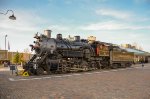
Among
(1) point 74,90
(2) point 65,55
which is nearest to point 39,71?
(2) point 65,55

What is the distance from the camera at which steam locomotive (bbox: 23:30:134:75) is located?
72.5ft

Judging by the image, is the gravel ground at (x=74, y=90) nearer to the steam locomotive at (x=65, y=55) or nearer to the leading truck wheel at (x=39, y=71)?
the leading truck wheel at (x=39, y=71)

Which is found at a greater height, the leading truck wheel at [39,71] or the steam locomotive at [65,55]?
the steam locomotive at [65,55]

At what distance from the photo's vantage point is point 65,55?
2452cm

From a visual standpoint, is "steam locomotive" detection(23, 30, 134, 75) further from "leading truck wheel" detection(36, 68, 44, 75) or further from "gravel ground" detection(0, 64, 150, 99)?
"gravel ground" detection(0, 64, 150, 99)

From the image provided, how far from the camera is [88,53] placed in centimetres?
2752

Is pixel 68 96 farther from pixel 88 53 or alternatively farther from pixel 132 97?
pixel 88 53

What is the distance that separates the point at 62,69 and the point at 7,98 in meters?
14.3

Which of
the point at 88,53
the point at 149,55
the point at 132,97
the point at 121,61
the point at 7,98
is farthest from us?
the point at 149,55

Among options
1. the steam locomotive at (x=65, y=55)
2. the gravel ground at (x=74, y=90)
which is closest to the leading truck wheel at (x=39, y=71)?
the steam locomotive at (x=65, y=55)

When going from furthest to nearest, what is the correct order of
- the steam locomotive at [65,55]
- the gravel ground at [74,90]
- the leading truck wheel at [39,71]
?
the steam locomotive at [65,55]
the leading truck wheel at [39,71]
the gravel ground at [74,90]

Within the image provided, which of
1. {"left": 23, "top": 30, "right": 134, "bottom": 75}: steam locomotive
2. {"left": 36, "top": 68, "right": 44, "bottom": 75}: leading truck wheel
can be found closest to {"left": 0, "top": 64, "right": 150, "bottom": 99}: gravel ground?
{"left": 36, "top": 68, "right": 44, "bottom": 75}: leading truck wheel

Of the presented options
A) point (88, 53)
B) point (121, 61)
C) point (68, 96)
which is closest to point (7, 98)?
point (68, 96)

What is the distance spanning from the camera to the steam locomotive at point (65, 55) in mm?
22111
